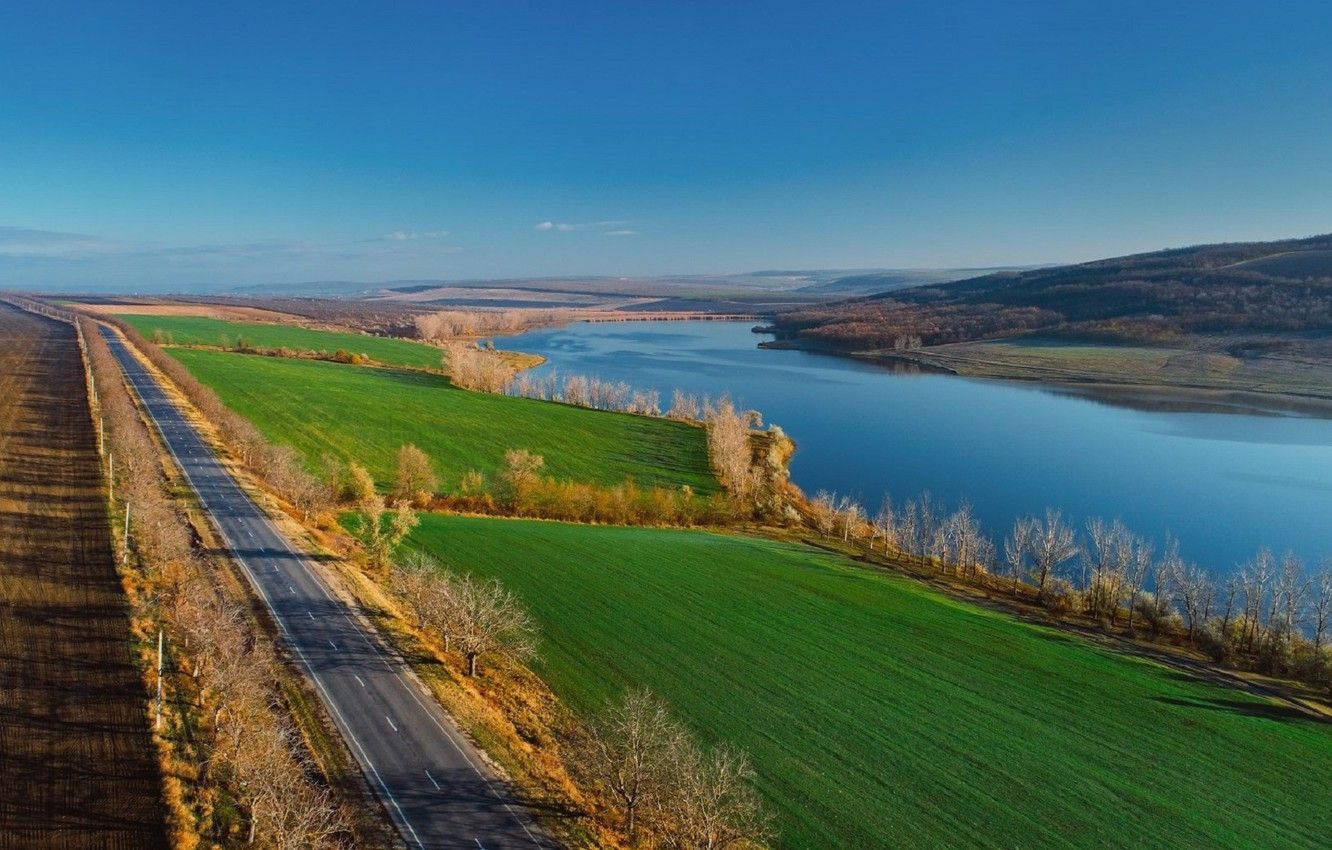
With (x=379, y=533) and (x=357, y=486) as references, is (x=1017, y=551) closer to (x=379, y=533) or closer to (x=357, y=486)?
(x=379, y=533)

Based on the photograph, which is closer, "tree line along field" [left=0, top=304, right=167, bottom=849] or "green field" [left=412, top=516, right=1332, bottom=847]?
"tree line along field" [left=0, top=304, right=167, bottom=849]

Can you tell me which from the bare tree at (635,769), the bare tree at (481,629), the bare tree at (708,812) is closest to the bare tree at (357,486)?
the bare tree at (481,629)

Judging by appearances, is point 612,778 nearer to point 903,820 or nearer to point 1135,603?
point 903,820

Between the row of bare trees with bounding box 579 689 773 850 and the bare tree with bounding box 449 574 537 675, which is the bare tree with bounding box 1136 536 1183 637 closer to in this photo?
the row of bare trees with bounding box 579 689 773 850

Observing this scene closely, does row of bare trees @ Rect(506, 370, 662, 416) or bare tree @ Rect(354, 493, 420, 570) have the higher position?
row of bare trees @ Rect(506, 370, 662, 416)

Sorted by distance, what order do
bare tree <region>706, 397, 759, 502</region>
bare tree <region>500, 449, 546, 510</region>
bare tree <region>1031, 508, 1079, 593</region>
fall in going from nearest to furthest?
bare tree <region>1031, 508, 1079, 593</region> → bare tree <region>500, 449, 546, 510</region> → bare tree <region>706, 397, 759, 502</region>

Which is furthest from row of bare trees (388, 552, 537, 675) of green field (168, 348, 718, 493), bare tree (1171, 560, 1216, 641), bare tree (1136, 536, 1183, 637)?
bare tree (1171, 560, 1216, 641)

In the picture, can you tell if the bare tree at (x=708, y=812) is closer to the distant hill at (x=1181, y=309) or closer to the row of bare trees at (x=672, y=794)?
the row of bare trees at (x=672, y=794)
